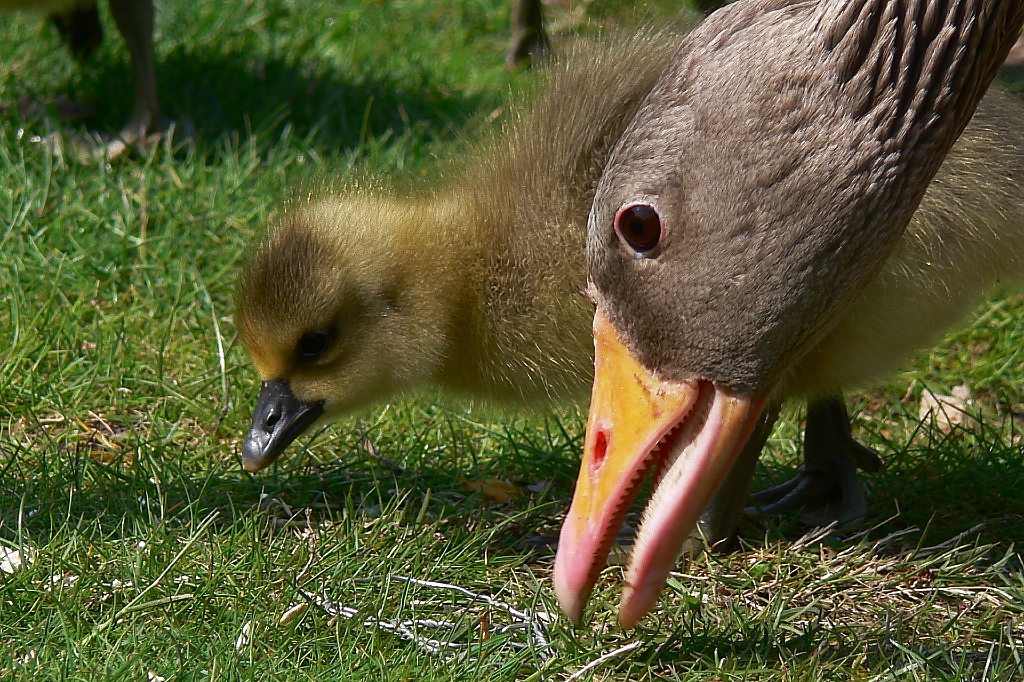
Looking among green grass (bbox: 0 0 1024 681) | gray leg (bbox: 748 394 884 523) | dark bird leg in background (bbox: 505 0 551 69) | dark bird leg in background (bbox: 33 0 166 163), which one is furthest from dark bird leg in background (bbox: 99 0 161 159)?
gray leg (bbox: 748 394 884 523)

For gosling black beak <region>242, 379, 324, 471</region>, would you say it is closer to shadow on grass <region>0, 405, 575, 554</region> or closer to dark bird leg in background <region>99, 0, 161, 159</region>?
shadow on grass <region>0, 405, 575, 554</region>

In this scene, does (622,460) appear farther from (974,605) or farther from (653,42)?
(653,42)

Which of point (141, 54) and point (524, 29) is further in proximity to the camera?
point (524, 29)

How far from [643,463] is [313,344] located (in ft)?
4.33

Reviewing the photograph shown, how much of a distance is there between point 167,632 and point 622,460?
1.19 meters

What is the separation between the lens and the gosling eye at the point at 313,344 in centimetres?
375

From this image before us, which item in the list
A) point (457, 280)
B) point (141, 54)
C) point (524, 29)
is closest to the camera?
point (457, 280)

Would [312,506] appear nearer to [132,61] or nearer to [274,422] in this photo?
[274,422]

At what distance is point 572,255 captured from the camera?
3.69 m

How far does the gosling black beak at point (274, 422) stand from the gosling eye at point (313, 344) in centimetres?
11

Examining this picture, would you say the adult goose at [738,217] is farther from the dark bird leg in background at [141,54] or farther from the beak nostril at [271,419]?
the dark bird leg in background at [141,54]

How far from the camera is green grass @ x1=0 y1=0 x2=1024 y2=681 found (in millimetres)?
3197

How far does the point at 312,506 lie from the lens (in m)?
3.94

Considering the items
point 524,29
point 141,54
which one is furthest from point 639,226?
point 524,29
